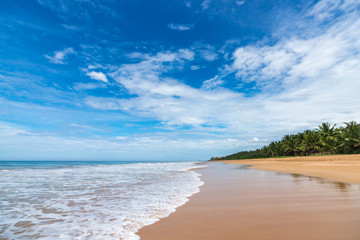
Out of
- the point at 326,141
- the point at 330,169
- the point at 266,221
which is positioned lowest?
the point at 266,221

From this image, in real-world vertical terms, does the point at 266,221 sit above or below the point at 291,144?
below

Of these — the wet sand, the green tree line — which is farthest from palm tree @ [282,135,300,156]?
the wet sand

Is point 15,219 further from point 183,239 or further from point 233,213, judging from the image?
point 233,213

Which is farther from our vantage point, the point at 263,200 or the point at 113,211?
the point at 263,200

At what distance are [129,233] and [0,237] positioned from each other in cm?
255

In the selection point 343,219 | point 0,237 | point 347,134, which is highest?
point 347,134

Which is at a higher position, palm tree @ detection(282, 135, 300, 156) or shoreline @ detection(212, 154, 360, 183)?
palm tree @ detection(282, 135, 300, 156)

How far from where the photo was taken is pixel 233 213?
469 centimetres

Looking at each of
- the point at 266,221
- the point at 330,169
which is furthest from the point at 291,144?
the point at 266,221

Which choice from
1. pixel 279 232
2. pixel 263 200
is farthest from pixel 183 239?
pixel 263 200

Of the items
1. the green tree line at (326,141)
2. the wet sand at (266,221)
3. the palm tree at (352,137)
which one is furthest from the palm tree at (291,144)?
the wet sand at (266,221)

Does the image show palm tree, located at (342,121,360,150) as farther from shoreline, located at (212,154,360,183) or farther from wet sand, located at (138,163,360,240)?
wet sand, located at (138,163,360,240)

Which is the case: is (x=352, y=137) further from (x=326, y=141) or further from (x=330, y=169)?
(x=330, y=169)

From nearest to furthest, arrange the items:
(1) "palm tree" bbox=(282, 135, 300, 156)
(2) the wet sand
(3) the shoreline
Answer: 1. (2) the wet sand
2. (3) the shoreline
3. (1) "palm tree" bbox=(282, 135, 300, 156)
